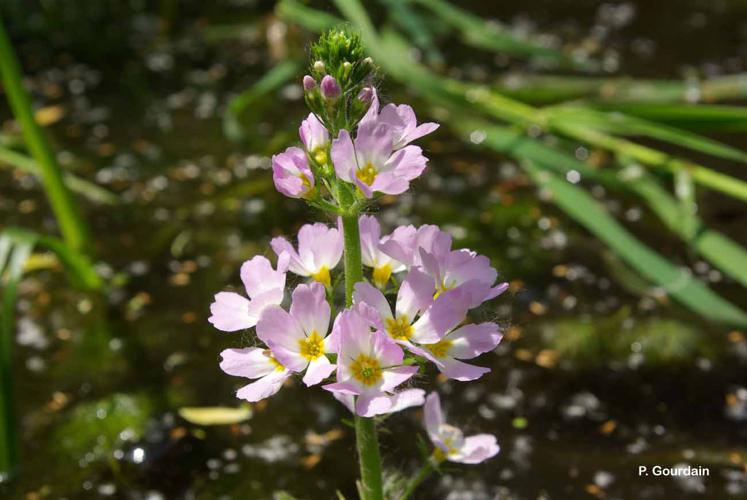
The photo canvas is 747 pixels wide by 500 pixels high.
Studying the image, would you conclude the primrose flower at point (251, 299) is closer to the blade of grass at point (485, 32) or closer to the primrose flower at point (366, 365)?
the primrose flower at point (366, 365)

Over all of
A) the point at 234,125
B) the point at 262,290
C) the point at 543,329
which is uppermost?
the point at 262,290

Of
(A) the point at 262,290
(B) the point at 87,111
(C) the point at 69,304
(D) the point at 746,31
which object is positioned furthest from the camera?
(D) the point at 746,31

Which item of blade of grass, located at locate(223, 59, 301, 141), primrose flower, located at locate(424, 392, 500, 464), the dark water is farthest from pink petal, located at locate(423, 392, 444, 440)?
blade of grass, located at locate(223, 59, 301, 141)

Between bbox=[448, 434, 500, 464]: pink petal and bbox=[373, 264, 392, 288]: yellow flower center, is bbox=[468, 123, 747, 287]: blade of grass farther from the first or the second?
bbox=[373, 264, 392, 288]: yellow flower center

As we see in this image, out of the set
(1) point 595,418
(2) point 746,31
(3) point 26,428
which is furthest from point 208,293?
(2) point 746,31

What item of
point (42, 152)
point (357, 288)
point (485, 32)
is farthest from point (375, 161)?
point (485, 32)

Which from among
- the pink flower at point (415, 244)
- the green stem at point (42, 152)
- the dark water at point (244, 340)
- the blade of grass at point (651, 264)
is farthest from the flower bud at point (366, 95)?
the green stem at point (42, 152)

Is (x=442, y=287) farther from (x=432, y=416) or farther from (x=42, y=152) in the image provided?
(x=42, y=152)

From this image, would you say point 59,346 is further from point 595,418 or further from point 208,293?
point 595,418
